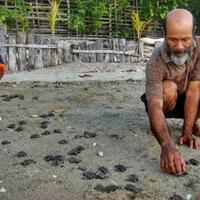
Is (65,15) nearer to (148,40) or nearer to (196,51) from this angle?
(148,40)

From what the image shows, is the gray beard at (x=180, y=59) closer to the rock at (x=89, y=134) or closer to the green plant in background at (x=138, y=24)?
the rock at (x=89, y=134)

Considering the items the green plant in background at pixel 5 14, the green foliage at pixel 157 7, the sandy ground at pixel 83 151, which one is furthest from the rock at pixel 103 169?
the green foliage at pixel 157 7

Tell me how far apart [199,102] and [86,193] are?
1496 millimetres

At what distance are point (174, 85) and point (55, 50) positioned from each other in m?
6.25

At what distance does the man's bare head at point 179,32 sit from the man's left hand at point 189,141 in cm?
90

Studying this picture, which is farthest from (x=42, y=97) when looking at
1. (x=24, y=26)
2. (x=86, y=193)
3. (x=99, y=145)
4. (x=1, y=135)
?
(x=24, y=26)

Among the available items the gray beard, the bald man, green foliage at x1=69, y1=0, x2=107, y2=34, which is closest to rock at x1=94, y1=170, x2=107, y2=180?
the bald man

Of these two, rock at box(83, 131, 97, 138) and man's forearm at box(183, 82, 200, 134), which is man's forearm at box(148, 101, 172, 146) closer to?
man's forearm at box(183, 82, 200, 134)

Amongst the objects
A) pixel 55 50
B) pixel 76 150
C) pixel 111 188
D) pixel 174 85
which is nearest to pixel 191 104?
pixel 174 85

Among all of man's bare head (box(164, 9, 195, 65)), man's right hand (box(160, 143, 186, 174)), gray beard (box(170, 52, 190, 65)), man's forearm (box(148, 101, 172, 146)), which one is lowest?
man's right hand (box(160, 143, 186, 174))

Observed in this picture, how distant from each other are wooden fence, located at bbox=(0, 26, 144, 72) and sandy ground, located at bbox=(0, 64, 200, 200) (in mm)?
2764

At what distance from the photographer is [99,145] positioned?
487 centimetres

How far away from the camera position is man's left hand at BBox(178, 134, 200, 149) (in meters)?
4.62

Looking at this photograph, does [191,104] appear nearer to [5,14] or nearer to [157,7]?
[5,14]
